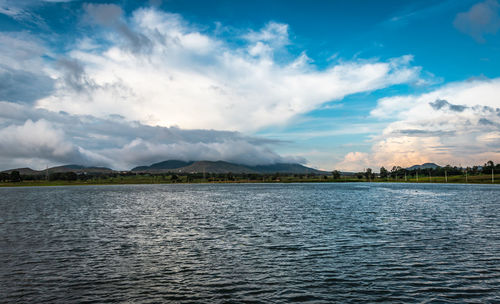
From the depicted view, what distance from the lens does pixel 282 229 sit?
50156 millimetres

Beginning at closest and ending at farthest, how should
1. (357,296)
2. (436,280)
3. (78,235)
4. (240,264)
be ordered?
(357,296)
(436,280)
(240,264)
(78,235)

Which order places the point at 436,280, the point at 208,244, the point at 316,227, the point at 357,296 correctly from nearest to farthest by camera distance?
1. the point at 357,296
2. the point at 436,280
3. the point at 208,244
4. the point at 316,227

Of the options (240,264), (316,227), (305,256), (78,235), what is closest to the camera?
(240,264)

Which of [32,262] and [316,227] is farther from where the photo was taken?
[316,227]

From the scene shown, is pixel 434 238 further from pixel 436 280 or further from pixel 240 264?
pixel 240 264

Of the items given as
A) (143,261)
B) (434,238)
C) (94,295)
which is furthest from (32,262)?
(434,238)

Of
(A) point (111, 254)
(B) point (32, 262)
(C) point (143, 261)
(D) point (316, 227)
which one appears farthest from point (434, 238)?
(B) point (32, 262)

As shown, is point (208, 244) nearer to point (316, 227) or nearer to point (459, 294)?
point (316, 227)

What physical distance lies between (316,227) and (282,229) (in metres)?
5.44

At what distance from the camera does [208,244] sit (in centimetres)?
3925

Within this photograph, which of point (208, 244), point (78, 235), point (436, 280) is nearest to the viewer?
point (436, 280)

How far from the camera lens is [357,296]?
2188cm

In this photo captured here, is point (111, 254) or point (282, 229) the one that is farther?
point (282, 229)

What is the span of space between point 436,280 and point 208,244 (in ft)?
Result: 77.0
